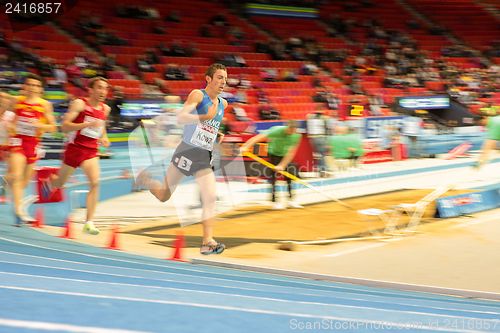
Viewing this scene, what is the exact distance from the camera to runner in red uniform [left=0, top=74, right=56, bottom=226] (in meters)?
7.94

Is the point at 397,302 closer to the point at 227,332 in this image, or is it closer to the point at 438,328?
the point at 438,328

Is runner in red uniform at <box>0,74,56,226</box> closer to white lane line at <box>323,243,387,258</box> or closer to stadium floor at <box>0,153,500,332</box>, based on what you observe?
stadium floor at <box>0,153,500,332</box>

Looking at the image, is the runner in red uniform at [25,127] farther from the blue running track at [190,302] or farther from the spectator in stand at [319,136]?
the spectator in stand at [319,136]

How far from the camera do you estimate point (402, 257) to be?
7492 mm

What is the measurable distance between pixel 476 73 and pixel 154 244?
27.2 meters

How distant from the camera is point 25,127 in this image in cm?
799

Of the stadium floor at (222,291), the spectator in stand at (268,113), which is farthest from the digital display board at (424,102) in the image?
the stadium floor at (222,291)

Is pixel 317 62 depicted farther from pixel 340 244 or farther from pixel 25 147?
pixel 25 147

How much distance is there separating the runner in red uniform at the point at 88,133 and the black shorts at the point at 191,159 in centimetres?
105

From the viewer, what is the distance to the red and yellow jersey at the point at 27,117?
7938 millimetres

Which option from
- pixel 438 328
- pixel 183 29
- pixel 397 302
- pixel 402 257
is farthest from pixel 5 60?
pixel 438 328

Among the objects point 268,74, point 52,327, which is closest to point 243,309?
point 52,327

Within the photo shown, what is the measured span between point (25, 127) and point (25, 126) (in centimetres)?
1

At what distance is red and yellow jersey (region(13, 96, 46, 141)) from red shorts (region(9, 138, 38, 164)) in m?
0.06
